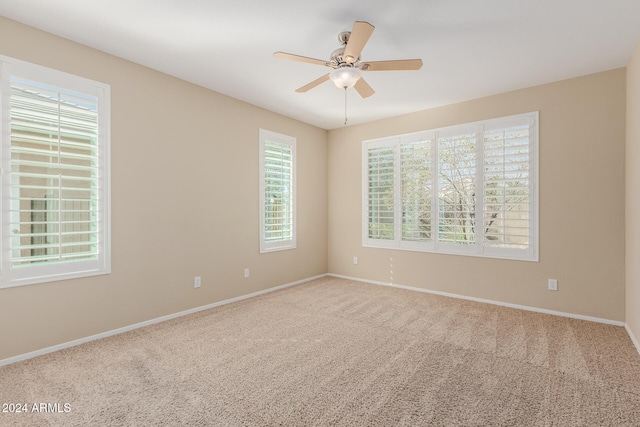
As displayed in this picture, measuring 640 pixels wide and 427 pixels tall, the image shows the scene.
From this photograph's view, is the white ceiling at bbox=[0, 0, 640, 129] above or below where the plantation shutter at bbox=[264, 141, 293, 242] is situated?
above

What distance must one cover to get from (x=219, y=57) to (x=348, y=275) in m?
3.87

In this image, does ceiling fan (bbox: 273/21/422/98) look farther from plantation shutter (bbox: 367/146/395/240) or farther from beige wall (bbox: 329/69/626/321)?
plantation shutter (bbox: 367/146/395/240)

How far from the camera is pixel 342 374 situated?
234 centimetres

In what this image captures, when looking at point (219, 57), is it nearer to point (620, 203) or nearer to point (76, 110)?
point (76, 110)

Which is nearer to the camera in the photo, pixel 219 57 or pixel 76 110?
pixel 76 110

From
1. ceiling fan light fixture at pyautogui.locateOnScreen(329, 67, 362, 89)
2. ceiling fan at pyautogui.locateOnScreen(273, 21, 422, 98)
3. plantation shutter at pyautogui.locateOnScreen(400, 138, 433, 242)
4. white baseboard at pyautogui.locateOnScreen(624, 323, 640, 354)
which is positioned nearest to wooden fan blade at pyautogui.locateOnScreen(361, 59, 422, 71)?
ceiling fan at pyautogui.locateOnScreen(273, 21, 422, 98)

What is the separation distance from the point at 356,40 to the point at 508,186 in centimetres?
279

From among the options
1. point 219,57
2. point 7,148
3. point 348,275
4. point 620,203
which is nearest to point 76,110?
point 7,148

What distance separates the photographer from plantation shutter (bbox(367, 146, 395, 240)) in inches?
195

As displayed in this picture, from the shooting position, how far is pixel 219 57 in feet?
9.99

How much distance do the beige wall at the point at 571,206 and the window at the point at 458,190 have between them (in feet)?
0.45

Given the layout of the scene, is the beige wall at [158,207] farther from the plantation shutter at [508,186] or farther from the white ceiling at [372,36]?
the plantation shutter at [508,186]

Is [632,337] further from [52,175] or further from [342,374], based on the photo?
[52,175]

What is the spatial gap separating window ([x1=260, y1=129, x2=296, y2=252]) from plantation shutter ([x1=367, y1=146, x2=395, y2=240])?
1.26m
